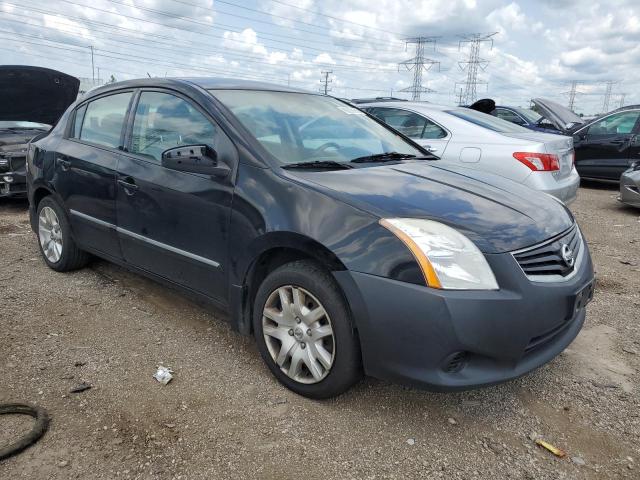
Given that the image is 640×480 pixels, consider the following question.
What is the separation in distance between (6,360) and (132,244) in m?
1.00

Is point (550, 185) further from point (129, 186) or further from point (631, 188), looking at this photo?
point (129, 186)

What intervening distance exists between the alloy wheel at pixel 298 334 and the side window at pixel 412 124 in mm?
3949

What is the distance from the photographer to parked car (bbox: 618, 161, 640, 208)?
7.29m

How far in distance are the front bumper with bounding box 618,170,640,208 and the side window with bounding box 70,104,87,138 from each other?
717 centimetres

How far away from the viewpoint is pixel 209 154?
2.90 m

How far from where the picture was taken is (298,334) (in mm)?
2559

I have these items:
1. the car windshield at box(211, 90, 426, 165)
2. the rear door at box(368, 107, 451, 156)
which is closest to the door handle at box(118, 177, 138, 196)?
the car windshield at box(211, 90, 426, 165)

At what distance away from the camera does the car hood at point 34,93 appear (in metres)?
7.18

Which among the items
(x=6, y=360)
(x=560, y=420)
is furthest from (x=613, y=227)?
(x=6, y=360)

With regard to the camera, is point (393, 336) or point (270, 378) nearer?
point (393, 336)

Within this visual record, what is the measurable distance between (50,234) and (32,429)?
254cm

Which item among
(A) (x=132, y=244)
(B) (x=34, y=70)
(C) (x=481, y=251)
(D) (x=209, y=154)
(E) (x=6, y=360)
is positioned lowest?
(E) (x=6, y=360)

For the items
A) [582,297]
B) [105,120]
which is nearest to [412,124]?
[105,120]

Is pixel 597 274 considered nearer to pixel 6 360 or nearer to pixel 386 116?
pixel 386 116
